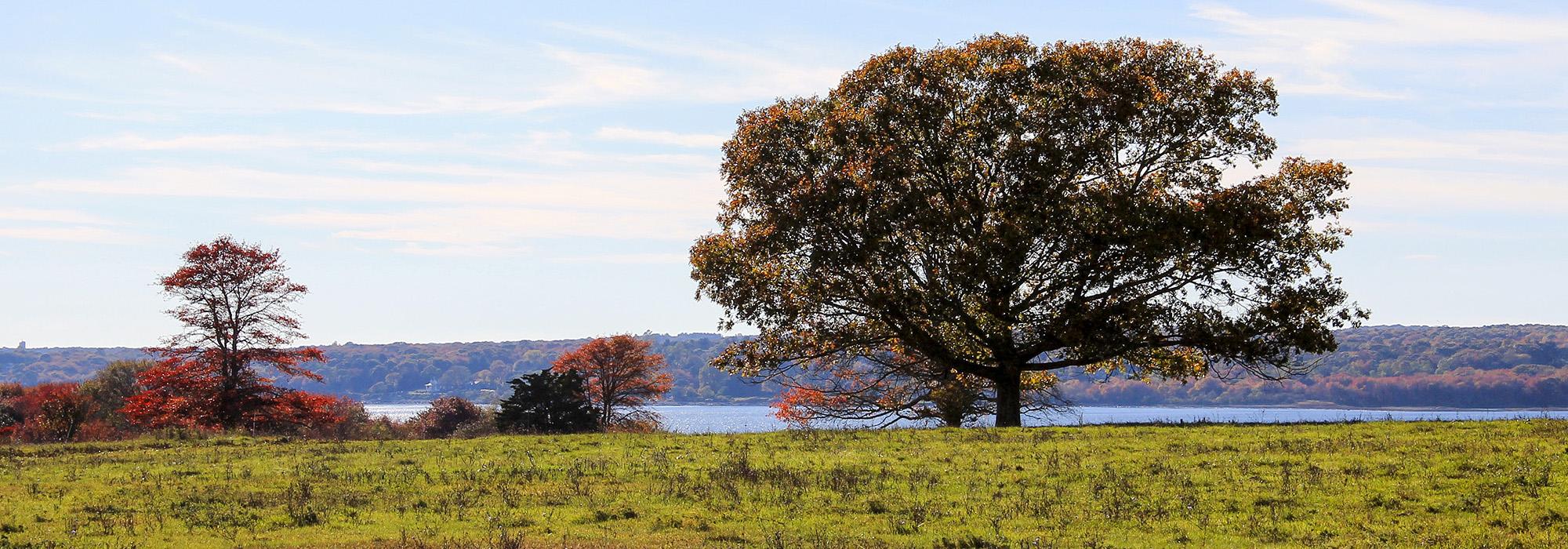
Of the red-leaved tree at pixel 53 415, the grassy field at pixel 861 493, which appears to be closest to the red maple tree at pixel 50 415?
the red-leaved tree at pixel 53 415

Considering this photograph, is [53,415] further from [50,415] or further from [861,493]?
[861,493]

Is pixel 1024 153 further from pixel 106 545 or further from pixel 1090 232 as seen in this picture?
pixel 106 545

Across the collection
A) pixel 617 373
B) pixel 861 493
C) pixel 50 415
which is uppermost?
pixel 617 373

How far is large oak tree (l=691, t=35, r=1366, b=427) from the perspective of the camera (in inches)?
1388

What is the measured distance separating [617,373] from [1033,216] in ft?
161

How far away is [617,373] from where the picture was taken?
80.4m

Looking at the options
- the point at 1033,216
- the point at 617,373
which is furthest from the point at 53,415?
the point at 1033,216

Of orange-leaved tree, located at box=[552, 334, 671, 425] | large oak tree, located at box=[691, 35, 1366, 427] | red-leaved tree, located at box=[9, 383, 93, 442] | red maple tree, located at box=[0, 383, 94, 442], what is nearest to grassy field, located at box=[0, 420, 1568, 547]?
large oak tree, located at box=[691, 35, 1366, 427]

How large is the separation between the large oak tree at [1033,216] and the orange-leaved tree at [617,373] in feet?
139

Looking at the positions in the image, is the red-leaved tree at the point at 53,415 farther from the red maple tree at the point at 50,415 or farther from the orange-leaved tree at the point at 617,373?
the orange-leaved tree at the point at 617,373

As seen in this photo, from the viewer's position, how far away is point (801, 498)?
870 inches

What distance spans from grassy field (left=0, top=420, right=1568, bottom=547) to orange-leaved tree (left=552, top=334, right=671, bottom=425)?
1909 inches

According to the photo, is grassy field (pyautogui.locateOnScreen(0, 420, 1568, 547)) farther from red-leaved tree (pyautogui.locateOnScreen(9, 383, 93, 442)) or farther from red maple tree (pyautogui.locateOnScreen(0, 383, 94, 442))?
red-leaved tree (pyautogui.locateOnScreen(9, 383, 93, 442))

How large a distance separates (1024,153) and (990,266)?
318cm
